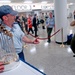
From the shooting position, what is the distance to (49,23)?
294 inches

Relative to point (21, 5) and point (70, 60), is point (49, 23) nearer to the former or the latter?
point (70, 60)

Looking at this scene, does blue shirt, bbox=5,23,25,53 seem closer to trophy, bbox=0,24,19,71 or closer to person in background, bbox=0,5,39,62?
person in background, bbox=0,5,39,62

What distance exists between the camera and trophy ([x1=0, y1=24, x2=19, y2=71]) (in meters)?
1.40

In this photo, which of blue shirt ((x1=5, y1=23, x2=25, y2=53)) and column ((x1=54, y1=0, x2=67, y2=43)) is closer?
blue shirt ((x1=5, y1=23, x2=25, y2=53))

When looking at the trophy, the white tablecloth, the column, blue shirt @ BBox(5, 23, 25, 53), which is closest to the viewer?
the white tablecloth

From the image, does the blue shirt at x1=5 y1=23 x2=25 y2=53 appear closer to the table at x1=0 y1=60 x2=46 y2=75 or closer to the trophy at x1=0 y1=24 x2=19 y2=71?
the trophy at x1=0 y1=24 x2=19 y2=71

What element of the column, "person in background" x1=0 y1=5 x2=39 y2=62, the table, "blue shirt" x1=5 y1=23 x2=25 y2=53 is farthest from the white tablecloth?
the column

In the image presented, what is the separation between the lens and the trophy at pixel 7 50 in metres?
1.40

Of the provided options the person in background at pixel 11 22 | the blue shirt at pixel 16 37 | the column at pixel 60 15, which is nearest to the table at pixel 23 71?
the person in background at pixel 11 22

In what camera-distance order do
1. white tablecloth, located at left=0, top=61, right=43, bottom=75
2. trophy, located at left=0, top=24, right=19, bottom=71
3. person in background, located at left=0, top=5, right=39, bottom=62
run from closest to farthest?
white tablecloth, located at left=0, top=61, right=43, bottom=75 < trophy, located at left=0, top=24, right=19, bottom=71 < person in background, located at left=0, top=5, right=39, bottom=62

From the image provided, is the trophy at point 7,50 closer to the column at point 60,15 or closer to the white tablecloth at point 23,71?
the white tablecloth at point 23,71

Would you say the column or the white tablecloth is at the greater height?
the column

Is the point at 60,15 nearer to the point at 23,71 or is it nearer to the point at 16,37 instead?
the point at 16,37

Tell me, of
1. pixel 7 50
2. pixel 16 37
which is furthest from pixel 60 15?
pixel 7 50
